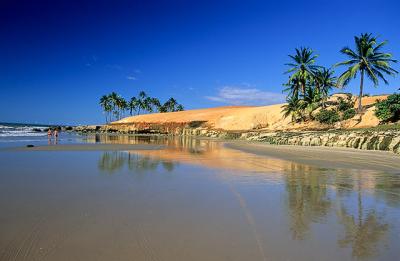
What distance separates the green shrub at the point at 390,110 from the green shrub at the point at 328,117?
555 centimetres

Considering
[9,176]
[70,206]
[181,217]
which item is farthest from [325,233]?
[9,176]

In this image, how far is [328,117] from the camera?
36.4m

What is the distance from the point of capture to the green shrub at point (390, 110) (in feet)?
94.3

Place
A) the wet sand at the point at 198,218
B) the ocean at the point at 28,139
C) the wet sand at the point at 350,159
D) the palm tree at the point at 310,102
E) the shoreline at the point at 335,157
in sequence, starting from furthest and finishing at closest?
the palm tree at the point at 310,102 → the ocean at the point at 28,139 → the shoreline at the point at 335,157 → the wet sand at the point at 350,159 → the wet sand at the point at 198,218

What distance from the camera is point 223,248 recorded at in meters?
3.60

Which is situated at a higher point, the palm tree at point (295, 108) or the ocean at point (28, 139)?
the palm tree at point (295, 108)

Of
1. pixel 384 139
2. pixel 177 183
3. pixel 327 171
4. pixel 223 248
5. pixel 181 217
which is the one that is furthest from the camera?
pixel 384 139

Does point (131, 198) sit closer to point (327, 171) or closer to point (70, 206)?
point (70, 206)

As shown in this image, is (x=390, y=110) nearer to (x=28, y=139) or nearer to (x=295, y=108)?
(x=295, y=108)

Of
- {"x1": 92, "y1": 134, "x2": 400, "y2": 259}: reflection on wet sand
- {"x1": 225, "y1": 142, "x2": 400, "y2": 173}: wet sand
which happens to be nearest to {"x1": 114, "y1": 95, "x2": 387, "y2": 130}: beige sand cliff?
{"x1": 225, "y1": 142, "x2": 400, "y2": 173}: wet sand

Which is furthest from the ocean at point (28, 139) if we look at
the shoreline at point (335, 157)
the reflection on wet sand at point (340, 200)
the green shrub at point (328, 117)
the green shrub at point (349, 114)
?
the green shrub at point (349, 114)

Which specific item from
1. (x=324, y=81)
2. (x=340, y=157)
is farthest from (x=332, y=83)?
(x=340, y=157)

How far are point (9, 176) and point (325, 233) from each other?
837 cm

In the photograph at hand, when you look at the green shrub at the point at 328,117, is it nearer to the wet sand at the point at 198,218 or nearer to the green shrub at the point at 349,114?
the green shrub at the point at 349,114
